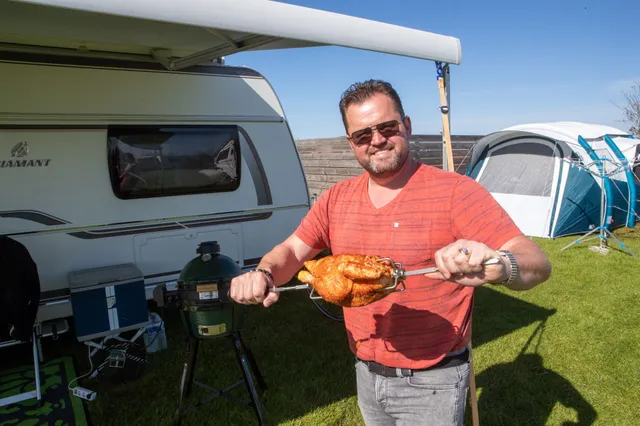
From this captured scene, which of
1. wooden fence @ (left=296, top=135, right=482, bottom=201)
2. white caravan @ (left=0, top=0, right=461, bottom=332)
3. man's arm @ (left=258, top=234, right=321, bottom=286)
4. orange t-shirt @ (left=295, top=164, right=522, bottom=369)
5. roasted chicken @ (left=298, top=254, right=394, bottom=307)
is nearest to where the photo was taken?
roasted chicken @ (left=298, top=254, right=394, bottom=307)

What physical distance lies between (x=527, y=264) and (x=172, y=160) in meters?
4.53

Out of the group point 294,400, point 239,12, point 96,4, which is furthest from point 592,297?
point 96,4

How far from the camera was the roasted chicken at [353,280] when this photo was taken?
1.75 m

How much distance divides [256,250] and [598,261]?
654cm

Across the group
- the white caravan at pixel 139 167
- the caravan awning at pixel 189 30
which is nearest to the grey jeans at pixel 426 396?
the caravan awning at pixel 189 30

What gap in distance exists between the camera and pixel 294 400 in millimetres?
4062

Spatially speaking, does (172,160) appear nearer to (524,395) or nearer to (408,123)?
(408,123)

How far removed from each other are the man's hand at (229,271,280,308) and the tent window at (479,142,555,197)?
9.94 meters

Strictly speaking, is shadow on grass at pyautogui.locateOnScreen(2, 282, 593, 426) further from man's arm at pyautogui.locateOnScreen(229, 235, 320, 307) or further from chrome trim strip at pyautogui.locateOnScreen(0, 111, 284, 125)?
chrome trim strip at pyautogui.locateOnScreen(0, 111, 284, 125)

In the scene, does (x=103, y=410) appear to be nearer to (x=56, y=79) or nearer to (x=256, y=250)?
(x=256, y=250)

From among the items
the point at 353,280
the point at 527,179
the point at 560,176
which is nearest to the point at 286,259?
the point at 353,280

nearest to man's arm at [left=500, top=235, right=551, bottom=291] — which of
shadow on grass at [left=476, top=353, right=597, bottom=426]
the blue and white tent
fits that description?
shadow on grass at [left=476, top=353, right=597, bottom=426]

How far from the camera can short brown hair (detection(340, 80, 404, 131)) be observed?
6.70ft

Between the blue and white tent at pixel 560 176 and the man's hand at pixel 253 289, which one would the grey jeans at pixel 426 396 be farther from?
the blue and white tent at pixel 560 176
